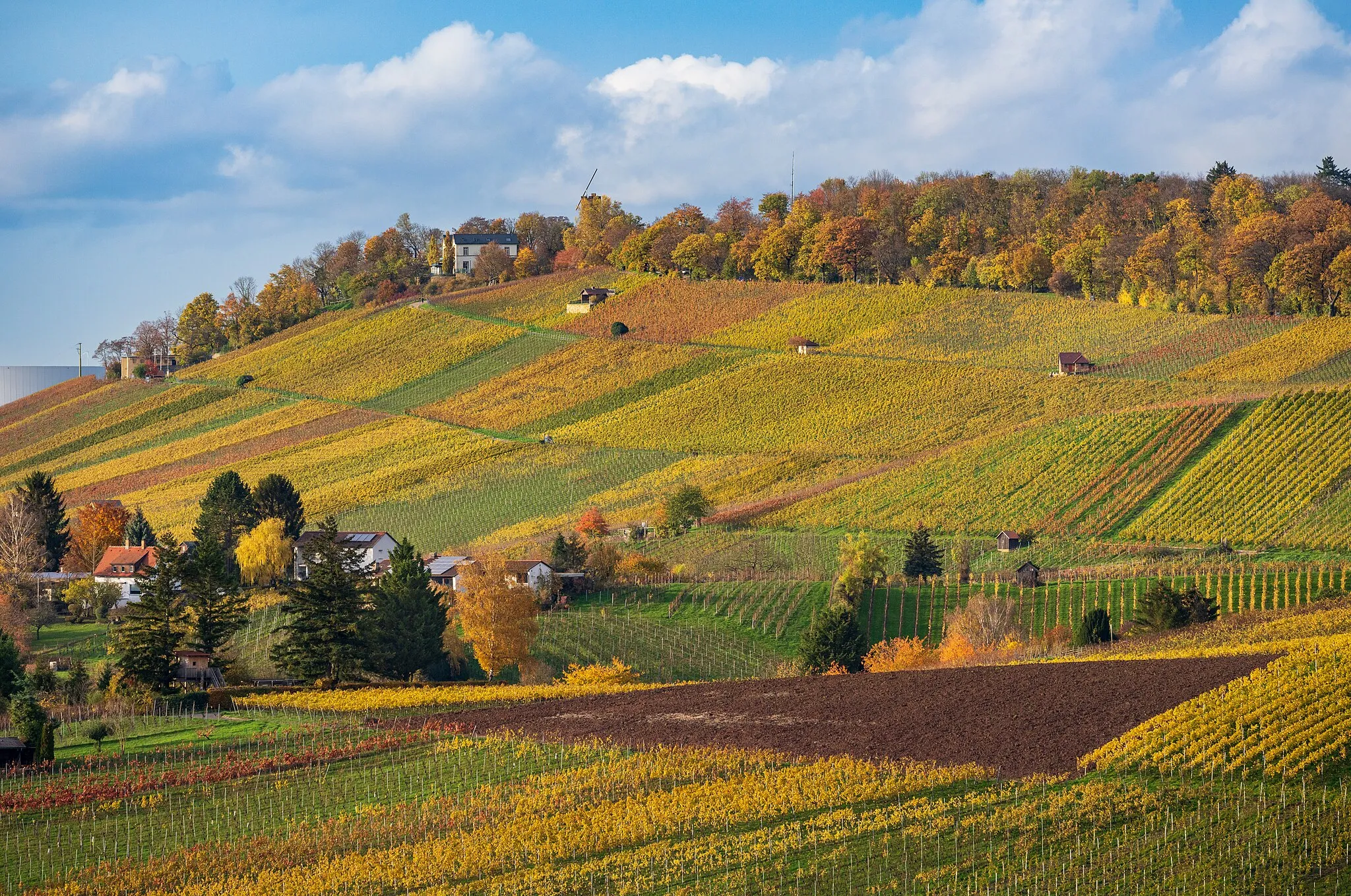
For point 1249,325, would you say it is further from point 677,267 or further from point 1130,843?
point 1130,843

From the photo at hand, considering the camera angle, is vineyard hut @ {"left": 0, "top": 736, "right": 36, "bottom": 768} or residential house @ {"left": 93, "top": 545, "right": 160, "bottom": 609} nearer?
vineyard hut @ {"left": 0, "top": 736, "right": 36, "bottom": 768}

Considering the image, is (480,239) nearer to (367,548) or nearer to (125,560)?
(367,548)

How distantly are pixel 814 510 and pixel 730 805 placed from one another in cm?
5639

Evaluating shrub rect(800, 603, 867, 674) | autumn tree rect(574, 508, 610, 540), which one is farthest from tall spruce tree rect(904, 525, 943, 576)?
autumn tree rect(574, 508, 610, 540)

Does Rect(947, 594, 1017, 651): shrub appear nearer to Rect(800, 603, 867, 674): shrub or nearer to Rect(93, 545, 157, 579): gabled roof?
Rect(800, 603, 867, 674): shrub

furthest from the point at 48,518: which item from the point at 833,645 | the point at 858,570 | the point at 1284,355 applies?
the point at 1284,355

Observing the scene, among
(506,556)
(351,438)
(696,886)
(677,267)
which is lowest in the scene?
(696,886)

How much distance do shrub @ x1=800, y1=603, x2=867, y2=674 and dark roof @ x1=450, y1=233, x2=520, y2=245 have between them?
137 metres

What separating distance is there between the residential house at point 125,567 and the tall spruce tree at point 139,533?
4.39 metres

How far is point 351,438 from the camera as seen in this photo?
12912cm

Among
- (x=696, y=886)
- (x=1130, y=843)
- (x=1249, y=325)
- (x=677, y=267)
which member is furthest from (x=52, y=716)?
(x=677, y=267)

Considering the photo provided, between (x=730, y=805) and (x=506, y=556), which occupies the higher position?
(x=506, y=556)

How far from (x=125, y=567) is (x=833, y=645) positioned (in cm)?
4599

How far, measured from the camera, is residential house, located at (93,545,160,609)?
88.2 metres
